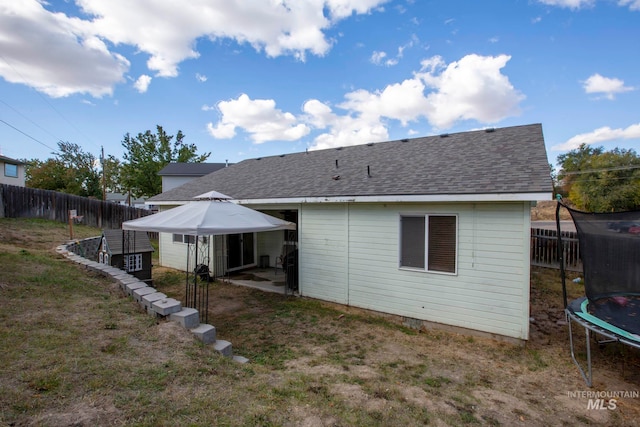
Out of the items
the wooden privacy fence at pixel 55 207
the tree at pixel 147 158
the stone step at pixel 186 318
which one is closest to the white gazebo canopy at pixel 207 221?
the stone step at pixel 186 318

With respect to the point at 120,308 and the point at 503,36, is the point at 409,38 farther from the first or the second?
the point at 120,308

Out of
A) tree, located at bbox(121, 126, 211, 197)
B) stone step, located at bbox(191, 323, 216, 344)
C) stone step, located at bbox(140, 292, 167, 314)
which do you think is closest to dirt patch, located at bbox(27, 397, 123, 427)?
stone step, located at bbox(191, 323, 216, 344)

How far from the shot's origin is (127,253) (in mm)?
7176

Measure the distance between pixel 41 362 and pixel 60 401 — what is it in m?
0.72

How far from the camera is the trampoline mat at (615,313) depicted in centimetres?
355

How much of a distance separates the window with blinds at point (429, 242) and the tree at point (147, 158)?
92.7ft

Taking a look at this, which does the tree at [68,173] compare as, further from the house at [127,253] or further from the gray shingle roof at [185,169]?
the house at [127,253]

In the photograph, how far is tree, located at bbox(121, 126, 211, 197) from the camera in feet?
89.9

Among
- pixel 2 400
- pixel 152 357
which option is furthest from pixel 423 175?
pixel 2 400

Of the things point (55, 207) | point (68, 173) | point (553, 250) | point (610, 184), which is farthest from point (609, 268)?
point (68, 173)

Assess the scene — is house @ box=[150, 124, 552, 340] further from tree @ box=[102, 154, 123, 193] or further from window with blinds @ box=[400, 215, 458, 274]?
tree @ box=[102, 154, 123, 193]

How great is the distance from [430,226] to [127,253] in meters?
7.29

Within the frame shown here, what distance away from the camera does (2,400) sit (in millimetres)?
2078

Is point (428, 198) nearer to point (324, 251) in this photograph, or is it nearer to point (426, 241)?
point (426, 241)
